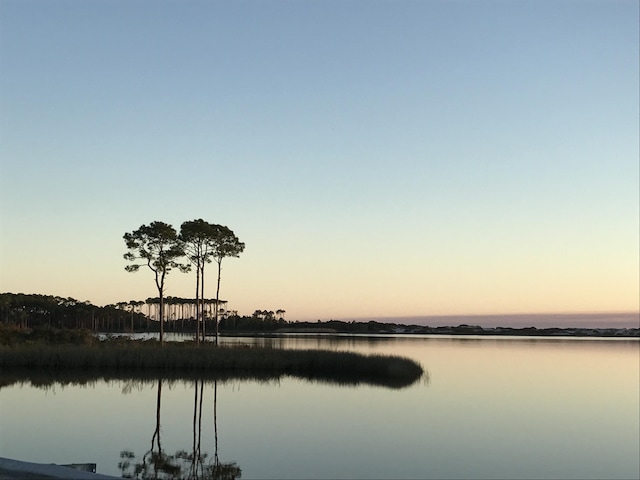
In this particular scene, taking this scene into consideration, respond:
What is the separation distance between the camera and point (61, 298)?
368 feet

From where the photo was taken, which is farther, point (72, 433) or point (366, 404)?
point (366, 404)

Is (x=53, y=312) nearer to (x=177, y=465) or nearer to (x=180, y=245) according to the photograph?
(x=180, y=245)

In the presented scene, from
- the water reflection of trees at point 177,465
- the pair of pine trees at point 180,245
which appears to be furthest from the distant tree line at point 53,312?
the water reflection of trees at point 177,465

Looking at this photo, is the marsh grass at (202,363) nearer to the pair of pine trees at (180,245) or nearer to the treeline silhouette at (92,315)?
the pair of pine trees at (180,245)

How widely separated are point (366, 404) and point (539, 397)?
25.2ft

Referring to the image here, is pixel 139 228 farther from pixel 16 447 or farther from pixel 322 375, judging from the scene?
pixel 16 447

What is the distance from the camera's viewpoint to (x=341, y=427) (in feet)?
56.4

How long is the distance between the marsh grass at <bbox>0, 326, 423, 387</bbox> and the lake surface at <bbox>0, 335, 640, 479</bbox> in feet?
10.3

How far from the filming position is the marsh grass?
30.3 m

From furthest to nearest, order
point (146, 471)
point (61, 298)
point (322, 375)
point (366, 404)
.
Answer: point (61, 298) → point (322, 375) → point (366, 404) → point (146, 471)

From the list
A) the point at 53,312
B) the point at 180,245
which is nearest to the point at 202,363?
the point at 180,245

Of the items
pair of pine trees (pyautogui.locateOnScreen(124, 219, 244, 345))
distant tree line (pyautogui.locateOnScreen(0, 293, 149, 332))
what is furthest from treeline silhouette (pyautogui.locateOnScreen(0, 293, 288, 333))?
pair of pine trees (pyautogui.locateOnScreen(124, 219, 244, 345))

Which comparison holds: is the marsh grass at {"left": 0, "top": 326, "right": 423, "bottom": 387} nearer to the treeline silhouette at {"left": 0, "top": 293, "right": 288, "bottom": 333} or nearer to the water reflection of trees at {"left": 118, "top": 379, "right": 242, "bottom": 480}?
the water reflection of trees at {"left": 118, "top": 379, "right": 242, "bottom": 480}

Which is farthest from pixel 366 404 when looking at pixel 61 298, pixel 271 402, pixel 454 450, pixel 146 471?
pixel 61 298
